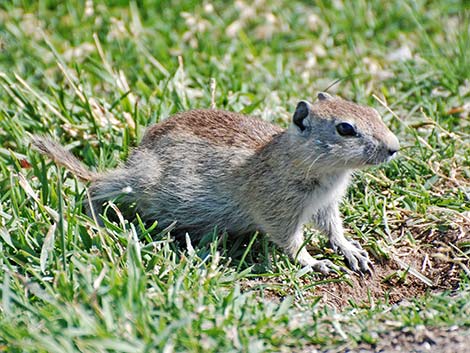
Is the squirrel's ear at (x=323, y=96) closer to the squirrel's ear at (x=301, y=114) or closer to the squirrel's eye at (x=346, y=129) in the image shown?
the squirrel's ear at (x=301, y=114)

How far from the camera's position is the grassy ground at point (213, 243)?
3.94 meters

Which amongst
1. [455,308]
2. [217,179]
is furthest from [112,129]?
[455,308]

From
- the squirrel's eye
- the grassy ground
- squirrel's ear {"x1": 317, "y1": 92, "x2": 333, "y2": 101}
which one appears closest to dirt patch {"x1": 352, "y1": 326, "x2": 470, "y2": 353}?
the grassy ground

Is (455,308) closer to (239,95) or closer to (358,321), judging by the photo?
(358,321)

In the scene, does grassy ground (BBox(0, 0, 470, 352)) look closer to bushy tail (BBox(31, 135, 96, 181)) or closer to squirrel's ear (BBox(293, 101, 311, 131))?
bushy tail (BBox(31, 135, 96, 181))

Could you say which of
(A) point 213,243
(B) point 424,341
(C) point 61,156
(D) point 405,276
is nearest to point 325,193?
(D) point 405,276

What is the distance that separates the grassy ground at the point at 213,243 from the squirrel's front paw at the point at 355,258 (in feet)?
0.26

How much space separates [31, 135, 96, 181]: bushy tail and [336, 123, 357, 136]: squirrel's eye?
1730 millimetres

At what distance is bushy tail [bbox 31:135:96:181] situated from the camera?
539 centimetres

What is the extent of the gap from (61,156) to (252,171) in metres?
1.27

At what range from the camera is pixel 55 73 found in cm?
695

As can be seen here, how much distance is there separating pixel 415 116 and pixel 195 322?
3255mm

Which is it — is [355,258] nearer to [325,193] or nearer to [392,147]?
[325,193]

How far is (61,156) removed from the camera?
5457 millimetres
